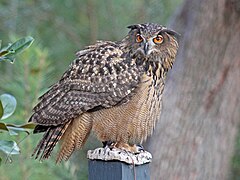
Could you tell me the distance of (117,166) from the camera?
2779mm

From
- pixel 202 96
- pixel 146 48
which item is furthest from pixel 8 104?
pixel 202 96

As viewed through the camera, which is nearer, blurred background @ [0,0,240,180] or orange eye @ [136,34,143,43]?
orange eye @ [136,34,143,43]

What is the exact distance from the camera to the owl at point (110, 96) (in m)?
3.86

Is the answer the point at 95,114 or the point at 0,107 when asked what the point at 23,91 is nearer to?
the point at 95,114

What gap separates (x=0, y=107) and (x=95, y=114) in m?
1.35

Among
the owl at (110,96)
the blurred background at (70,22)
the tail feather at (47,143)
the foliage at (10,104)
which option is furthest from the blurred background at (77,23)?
the foliage at (10,104)

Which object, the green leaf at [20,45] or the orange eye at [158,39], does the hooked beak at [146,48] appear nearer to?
the orange eye at [158,39]

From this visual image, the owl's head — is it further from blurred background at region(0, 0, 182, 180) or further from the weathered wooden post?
blurred background at region(0, 0, 182, 180)

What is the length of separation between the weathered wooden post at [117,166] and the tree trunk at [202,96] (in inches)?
137

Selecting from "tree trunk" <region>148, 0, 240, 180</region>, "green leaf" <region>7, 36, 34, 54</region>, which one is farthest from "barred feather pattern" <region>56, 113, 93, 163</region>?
"tree trunk" <region>148, 0, 240, 180</region>

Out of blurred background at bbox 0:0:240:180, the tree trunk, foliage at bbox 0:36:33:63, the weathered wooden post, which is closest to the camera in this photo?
foliage at bbox 0:36:33:63

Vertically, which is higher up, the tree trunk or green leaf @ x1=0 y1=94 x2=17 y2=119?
green leaf @ x1=0 y1=94 x2=17 y2=119

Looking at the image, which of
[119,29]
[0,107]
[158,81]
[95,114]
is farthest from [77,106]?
[119,29]

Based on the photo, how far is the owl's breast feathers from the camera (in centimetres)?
386
